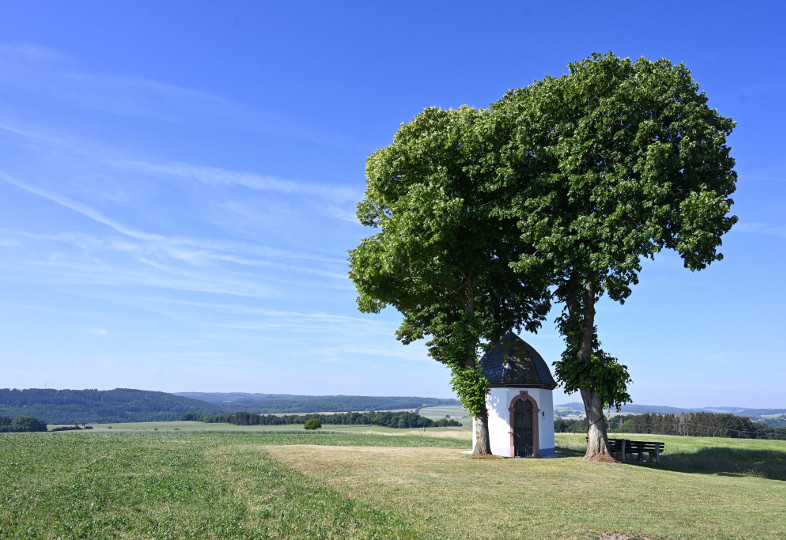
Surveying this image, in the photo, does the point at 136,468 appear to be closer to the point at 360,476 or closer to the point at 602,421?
the point at 360,476

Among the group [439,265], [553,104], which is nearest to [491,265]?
[439,265]

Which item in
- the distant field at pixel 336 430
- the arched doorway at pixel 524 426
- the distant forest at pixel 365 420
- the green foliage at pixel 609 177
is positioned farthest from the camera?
the distant forest at pixel 365 420

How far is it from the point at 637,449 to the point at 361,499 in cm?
2400

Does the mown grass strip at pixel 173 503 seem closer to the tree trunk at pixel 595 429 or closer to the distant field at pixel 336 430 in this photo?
the tree trunk at pixel 595 429

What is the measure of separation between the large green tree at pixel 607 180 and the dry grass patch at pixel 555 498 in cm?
713

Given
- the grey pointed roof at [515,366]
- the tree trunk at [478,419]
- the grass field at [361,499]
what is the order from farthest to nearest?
the grey pointed roof at [515,366] < the tree trunk at [478,419] < the grass field at [361,499]

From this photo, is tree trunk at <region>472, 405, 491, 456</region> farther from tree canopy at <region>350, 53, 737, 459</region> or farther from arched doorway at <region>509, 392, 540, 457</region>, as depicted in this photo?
arched doorway at <region>509, 392, 540, 457</region>

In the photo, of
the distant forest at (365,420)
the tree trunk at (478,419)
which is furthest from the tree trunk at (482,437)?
the distant forest at (365,420)

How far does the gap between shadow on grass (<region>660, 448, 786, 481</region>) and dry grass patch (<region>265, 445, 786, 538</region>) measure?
11.7ft

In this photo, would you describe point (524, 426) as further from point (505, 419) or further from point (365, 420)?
point (365, 420)

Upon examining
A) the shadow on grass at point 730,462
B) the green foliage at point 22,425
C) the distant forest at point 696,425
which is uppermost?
the shadow on grass at point 730,462

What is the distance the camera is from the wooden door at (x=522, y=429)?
33.1m

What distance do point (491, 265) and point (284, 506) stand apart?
21.6 metres

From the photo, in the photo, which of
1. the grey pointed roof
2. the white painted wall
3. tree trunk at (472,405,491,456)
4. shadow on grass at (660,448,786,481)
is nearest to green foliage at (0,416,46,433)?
tree trunk at (472,405,491,456)
